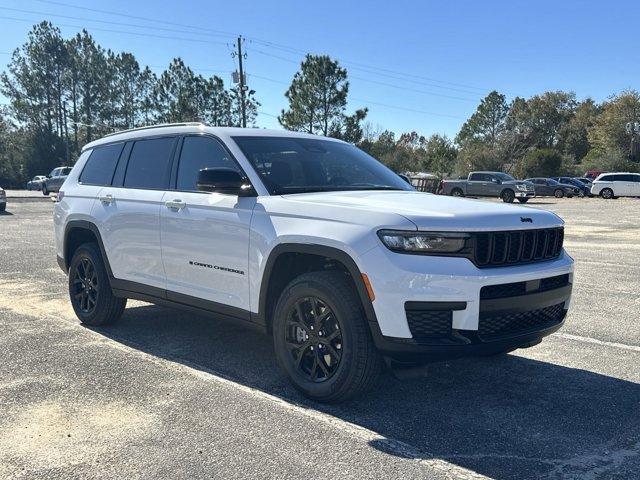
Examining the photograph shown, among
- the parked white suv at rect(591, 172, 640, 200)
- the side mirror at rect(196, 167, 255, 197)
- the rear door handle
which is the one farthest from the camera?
the parked white suv at rect(591, 172, 640, 200)

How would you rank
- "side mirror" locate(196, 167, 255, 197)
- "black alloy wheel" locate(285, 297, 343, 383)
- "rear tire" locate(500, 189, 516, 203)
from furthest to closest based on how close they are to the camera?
"rear tire" locate(500, 189, 516, 203), "side mirror" locate(196, 167, 255, 197), "black alloy wheel" locate(285, 297, 343, 383)

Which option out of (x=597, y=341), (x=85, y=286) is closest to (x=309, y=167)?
(x=85, y=286)

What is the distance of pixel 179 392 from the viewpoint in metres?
4.11

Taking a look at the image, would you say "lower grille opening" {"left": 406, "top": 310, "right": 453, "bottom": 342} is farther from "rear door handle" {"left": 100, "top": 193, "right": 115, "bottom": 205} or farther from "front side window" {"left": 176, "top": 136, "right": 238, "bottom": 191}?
"rear door handle" {"left": 100, "top": 193, "right": 115, "bottom": 205}

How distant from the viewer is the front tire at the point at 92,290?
5723 millimetres

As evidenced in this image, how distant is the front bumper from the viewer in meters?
3.37

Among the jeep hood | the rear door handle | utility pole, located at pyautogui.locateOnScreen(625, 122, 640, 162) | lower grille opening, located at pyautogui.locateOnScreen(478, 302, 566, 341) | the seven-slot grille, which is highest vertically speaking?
utility pole, located at pyautogui.locateOnScreen(625, 122, 640, 162)

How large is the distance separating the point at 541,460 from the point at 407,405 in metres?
0.98

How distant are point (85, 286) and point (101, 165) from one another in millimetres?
1254

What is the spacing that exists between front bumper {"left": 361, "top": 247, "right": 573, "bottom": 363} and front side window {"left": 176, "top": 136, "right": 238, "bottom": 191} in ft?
5.83

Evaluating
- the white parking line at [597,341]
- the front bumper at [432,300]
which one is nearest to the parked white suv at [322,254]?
the front bumper at [432,300]

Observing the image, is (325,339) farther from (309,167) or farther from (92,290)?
(92,290)

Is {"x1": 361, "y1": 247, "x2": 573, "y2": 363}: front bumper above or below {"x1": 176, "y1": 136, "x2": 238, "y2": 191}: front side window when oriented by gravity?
below

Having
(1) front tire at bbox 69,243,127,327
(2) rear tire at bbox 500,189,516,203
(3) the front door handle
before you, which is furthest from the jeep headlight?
(2) rear tire at bbox 500,189,516,203
